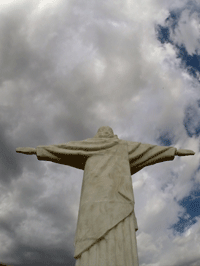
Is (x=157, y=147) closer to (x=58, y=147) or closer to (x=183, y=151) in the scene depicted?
(x=183, y=151)

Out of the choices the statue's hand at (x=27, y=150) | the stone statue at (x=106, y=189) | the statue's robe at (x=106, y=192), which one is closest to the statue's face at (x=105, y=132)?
the stone statue at (x=106, y=189)

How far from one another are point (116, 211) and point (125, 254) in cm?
97

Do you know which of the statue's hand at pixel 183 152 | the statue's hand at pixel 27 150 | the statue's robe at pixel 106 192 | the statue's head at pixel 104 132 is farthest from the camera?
the statue's head at pixel 104 132

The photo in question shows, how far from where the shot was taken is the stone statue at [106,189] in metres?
5.20

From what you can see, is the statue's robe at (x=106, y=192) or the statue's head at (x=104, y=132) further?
the statue's head at (x=104, y=132)

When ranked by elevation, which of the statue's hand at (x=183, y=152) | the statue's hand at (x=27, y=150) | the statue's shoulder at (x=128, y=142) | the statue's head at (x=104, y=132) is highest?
the statue's head at (x=104, y=132)

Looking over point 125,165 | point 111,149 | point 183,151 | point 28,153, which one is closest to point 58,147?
point 28,153

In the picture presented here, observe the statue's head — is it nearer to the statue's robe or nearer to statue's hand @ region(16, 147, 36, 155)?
the statue's robe

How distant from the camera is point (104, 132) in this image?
8.13 metres

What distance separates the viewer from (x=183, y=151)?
7590mm

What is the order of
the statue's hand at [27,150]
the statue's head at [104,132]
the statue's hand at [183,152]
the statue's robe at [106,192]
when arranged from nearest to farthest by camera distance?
the statue's robe at [106,192], the statue's hand at [27,150], the statue's hand at [183,152], the statue's head at [104,132]

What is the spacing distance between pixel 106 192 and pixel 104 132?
8.76ft

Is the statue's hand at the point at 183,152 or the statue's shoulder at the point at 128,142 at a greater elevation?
the statue's shoulder at the point at 128,142

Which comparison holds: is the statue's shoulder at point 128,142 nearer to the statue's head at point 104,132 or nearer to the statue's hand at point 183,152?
the statue's head at point 104,132
